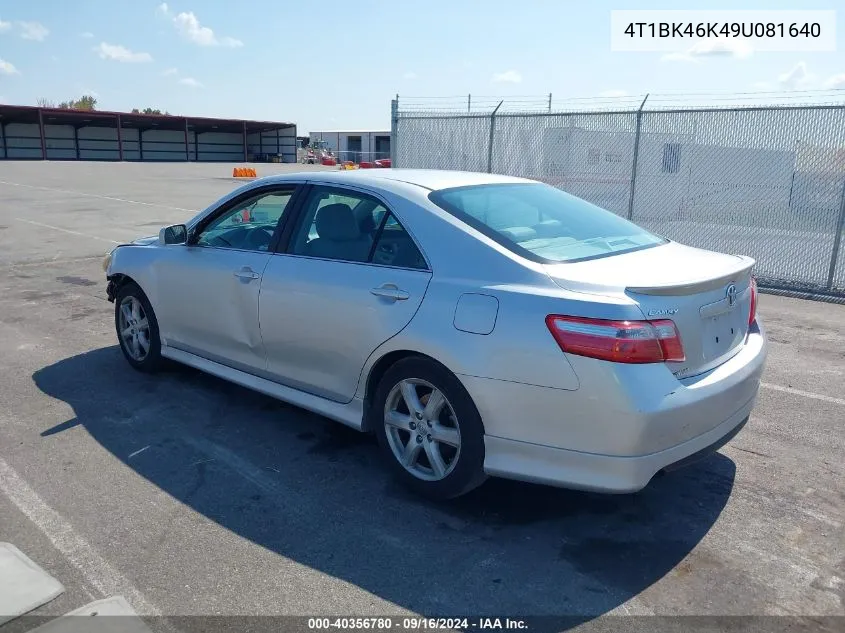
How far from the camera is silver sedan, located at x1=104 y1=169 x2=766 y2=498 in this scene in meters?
3.10

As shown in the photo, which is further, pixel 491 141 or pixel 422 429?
pixel 491 141

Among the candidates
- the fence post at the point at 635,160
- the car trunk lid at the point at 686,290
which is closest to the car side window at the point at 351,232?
the car trunk lid at the point at 686,290

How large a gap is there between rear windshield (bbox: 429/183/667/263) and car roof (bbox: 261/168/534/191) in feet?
0.29

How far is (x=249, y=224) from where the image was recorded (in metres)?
4.90

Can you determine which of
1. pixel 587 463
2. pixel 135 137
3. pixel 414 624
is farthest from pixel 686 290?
pixel 135 137

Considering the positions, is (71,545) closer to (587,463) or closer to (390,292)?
(390,292)

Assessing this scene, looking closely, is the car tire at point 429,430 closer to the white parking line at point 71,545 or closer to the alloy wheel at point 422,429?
the alloy wheel at point 422,429

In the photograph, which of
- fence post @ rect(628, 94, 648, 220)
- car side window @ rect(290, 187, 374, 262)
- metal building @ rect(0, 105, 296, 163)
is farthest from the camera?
metal building @ rect(0, 105, 296, 163)

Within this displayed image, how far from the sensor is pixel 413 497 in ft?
12.4

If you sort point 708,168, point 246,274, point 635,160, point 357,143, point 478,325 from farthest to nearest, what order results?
point 357,143 → point 635,160 → point 708,168 → point 246,274 → point 478,325

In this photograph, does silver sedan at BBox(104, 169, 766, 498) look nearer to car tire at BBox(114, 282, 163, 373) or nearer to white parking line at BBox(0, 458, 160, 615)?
car tire at BBox(114, 282, 163, 373)

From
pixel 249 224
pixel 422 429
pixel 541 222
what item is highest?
pixel 541 222

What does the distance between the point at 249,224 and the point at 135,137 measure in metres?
62.6

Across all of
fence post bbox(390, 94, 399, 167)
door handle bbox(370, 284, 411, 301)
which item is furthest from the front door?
fence post bbox(390, 94, 399, 167)
